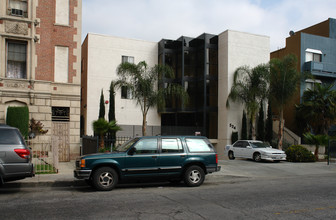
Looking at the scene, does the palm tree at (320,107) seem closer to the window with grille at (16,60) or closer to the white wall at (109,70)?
the white wall at (109,70)

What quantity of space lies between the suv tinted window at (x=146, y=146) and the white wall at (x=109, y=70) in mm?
16860

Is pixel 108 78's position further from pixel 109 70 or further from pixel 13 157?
pixel 13 157

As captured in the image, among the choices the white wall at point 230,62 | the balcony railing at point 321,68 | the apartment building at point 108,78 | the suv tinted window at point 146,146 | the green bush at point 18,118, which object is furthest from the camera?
the balcony railing at point 321,68

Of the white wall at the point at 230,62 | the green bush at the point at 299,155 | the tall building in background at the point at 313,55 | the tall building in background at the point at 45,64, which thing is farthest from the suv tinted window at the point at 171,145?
the tall building in background at the point at 313,55

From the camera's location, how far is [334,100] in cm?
2672

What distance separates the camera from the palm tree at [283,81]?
23.7 metres

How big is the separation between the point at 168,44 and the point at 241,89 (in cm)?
785

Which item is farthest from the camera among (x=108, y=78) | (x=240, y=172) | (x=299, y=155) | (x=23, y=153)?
(x=108, y=78)

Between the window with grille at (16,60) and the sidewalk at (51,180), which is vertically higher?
the window with grille at (16,60)

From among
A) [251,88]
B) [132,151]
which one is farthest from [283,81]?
[132,151]

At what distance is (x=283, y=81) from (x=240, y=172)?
11576mm

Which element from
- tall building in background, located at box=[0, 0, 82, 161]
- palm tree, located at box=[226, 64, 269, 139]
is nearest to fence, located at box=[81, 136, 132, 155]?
tall building in background, located at box=[0, 0, 82, 161]

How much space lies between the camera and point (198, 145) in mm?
11000

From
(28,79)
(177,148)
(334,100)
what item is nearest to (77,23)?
(28,79)
